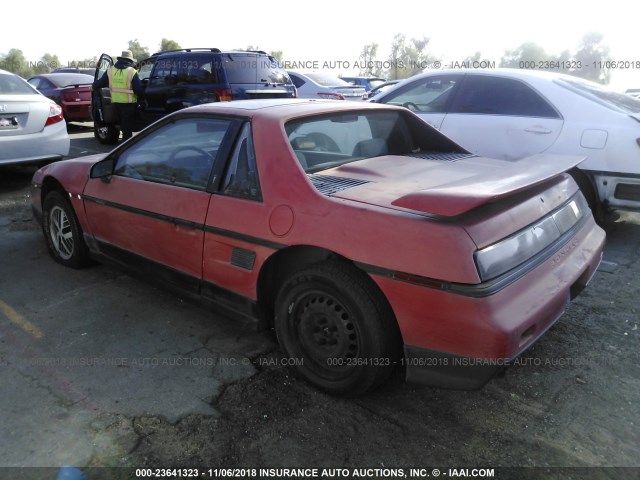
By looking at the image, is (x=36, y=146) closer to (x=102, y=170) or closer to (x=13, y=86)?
(x=13, y=86)

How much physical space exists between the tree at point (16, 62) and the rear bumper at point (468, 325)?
2230 inches

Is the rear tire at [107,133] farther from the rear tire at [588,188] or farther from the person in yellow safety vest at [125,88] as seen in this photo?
the rear tire at [588,188]

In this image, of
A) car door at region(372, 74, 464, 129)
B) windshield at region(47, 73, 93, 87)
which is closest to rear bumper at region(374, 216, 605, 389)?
car door at region(372, 74, 464, 129)

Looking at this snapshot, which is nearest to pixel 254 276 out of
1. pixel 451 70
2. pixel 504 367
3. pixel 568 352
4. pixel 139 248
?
pixel 139 248

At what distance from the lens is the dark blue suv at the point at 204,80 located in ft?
27.0

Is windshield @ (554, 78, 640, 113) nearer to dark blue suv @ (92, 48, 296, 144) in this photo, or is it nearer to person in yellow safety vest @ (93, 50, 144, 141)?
dark blue suv @ (92, 48, 296, 144)

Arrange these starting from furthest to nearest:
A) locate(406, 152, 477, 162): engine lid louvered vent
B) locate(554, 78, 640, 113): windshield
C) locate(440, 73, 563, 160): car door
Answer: locate(440, 73, 563, 160): car door → locate(554, 78, 640, 113): windshield → locate(406, 152, 477, 162): engine lid louvered vent

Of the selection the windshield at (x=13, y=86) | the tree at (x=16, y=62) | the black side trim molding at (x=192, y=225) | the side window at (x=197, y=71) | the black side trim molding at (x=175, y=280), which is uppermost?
the tree at (x=16, y=62)

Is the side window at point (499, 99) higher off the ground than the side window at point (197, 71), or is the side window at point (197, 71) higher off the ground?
the side window at point (197, 71)

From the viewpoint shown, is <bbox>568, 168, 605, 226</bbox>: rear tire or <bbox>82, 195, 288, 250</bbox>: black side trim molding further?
<bbox>568, 168, 605, 226</bbox>: rear tire

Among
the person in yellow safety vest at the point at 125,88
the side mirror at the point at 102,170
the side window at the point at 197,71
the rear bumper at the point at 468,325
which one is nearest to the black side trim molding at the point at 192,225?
the side mirror at the point at 102,170

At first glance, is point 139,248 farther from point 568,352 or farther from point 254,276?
point 568,352

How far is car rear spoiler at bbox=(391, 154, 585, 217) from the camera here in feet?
6.66

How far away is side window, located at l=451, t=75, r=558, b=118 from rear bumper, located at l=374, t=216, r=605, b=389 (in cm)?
306
